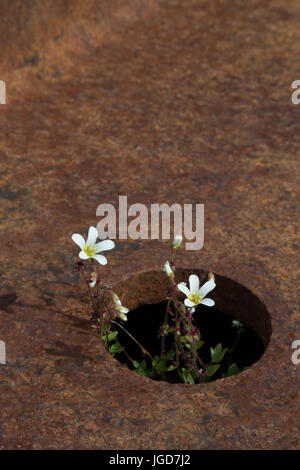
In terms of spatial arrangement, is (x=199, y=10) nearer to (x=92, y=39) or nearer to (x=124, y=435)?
(x=92, y=39)

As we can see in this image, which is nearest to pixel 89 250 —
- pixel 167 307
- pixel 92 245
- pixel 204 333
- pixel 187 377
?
pixel 92 245

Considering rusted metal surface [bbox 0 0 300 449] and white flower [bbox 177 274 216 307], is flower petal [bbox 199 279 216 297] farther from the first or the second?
rusted metal surface [bbox 0 0 300 449]

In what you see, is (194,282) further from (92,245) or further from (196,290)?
(92,245)

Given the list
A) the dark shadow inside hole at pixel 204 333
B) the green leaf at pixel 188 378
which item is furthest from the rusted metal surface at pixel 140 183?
the dark shadow inside hole at pixel 204 333

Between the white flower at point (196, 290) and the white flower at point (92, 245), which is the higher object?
the white flower at point (92, 245)

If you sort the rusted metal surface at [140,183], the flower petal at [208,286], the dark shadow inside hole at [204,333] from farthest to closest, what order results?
the dark shadow inside hole at [204,333], the flower petal at [208,286], the rusted metal surface at [140,183]

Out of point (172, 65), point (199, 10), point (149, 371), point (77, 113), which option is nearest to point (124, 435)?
point (149, 371)

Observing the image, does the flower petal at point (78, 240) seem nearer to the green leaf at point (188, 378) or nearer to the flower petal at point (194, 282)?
the flower petal at point (194, 282)

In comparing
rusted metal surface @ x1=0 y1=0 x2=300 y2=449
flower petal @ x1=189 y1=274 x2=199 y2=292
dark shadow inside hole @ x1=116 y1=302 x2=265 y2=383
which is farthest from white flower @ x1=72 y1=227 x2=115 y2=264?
dark shadow inside hole @ x1=116 y1=302 x2=265 y2=383
